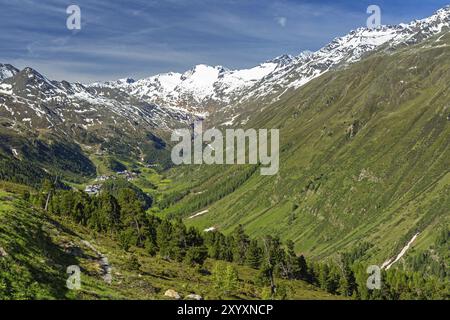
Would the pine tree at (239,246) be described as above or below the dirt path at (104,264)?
above

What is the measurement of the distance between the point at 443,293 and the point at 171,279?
135776mm

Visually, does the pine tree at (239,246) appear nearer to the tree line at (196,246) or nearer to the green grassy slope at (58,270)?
the tree line at (196,246)

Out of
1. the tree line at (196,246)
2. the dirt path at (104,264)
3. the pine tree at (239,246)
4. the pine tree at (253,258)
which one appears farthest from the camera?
the pine tree at (239,246)

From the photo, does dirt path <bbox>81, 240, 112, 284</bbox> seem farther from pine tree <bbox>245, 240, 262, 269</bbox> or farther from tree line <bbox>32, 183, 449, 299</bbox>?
pine tree <bbox>245, 240, 262, 269</bbox>

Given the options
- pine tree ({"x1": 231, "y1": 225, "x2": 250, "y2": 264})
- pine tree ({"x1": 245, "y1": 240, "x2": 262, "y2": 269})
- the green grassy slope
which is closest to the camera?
the green grassy slope

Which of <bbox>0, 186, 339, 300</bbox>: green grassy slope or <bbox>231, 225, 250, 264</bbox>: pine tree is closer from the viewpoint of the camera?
<bbox>0, 186, 339, 300</bbox>: green grassy slope

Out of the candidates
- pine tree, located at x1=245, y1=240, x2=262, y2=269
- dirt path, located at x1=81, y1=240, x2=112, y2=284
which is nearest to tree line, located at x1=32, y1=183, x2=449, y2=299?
pine tree, located at x1=245, y1=240, x2=262, y2=269

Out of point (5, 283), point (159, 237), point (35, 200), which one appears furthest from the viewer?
point (35, 200)

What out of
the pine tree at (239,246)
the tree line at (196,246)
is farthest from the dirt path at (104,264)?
the pine tree at (239,246)

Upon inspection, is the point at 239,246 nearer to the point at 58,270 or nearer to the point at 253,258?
the point at 253,258
